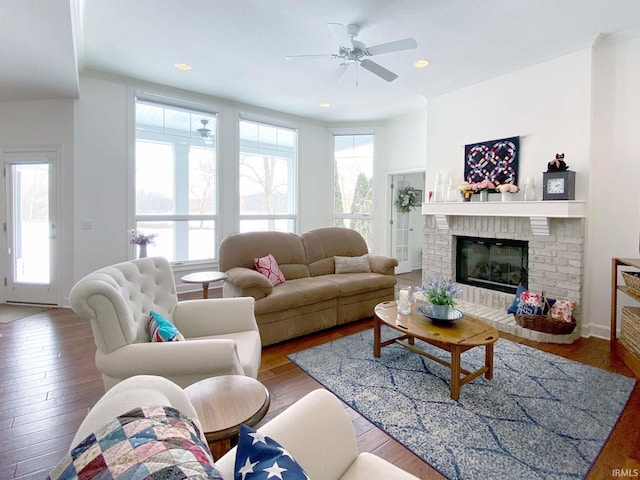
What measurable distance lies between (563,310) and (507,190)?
146 centimetres

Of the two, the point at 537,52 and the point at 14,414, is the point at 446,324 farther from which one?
the point at 537,52

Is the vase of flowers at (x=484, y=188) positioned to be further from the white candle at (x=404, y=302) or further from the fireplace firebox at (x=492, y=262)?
the white candle at (x=404, y=302)

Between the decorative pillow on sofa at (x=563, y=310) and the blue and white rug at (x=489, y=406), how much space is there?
561 mm

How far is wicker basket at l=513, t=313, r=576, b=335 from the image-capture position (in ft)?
10.6

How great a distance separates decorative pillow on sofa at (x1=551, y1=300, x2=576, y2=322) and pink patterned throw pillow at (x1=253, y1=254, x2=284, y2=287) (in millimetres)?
2852

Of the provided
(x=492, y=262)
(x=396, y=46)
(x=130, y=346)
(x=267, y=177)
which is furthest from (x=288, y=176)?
(x=130, y=346)

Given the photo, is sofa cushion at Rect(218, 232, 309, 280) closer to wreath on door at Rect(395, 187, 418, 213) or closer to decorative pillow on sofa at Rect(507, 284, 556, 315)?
decorative pillow on sofa at Rect(507, 284, 556, 315)

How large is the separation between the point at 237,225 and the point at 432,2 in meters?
4.08

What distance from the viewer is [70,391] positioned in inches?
93.4

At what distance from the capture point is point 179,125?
16.5 ft

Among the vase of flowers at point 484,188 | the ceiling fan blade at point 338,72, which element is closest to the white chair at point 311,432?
the ceiling fan blade at point 338,72

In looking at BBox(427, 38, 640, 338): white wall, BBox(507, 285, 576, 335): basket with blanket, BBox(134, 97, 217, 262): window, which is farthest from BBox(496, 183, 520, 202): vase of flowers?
BBox(134, 97, 217, 262): window

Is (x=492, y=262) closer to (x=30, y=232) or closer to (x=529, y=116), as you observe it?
(x=529, y=116)

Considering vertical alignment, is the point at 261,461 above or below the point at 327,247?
below
